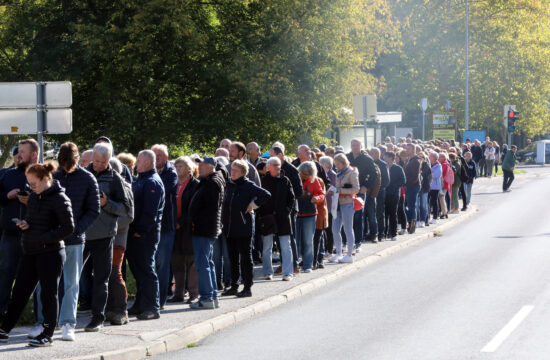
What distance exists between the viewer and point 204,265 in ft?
36.9

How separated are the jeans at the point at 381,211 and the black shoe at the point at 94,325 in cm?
1000

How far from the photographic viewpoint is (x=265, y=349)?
9.04 metres

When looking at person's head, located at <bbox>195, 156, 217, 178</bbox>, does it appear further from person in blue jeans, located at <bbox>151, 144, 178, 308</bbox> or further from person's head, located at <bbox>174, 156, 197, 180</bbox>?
person's head, located at <bbox>174, 156, 197, 180</bbox>

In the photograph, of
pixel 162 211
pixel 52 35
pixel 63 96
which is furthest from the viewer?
pixel 52 35

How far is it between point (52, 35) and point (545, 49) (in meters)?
42.4

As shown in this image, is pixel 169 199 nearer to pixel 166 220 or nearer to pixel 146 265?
pixel 166 220

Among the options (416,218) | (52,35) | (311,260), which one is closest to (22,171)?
(311,260)

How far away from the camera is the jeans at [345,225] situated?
51.7 ft

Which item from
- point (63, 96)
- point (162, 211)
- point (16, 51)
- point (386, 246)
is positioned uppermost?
point (16, 51)

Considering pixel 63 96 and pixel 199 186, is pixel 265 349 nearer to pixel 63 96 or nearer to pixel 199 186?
pixel 199 186

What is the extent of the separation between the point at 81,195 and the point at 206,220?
230cm

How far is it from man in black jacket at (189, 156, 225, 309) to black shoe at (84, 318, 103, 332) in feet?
5.75

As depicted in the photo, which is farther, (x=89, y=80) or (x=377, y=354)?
(x=89, y=80)

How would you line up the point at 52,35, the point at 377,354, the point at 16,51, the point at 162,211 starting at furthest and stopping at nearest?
the point at 16,51 → the point at 52,35 → the point at 162,211 → the point at 377,354
